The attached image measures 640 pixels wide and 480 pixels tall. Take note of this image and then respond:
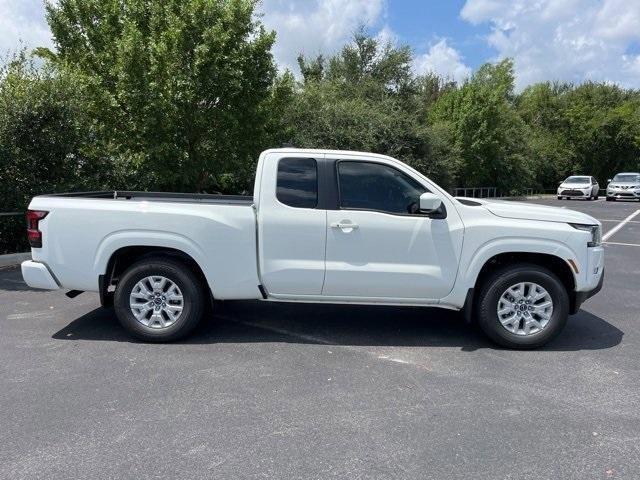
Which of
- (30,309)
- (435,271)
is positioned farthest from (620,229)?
(30,309)

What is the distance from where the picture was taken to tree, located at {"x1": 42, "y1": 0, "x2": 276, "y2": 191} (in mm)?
10703

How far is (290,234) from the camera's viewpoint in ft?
16.5

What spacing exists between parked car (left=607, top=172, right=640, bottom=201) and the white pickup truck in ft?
104

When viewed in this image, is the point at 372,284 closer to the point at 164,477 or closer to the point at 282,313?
the point at 282,313

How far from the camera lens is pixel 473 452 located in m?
3.29

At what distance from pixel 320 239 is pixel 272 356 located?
1150 mm

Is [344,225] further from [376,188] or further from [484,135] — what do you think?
[484,135]

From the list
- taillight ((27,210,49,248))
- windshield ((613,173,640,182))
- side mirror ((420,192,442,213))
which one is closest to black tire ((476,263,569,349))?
side mirror ((420,192,442,213))

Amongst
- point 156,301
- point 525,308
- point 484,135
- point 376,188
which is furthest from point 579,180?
point 156,301

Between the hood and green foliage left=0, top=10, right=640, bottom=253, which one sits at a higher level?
green foliage left=0, top=10, right=640, bottom=253

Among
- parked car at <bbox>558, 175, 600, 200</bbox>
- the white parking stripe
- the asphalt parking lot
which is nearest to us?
the asphalt parking lot

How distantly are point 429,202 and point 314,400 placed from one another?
6.67 ft

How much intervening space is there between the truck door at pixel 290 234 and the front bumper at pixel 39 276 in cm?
201

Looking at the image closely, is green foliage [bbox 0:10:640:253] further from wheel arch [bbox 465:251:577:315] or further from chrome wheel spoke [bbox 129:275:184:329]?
wheel arch [bbox 465:251:577:315]
